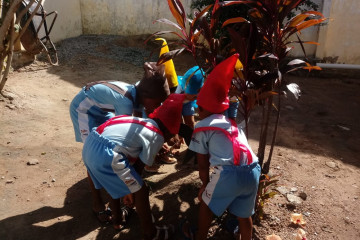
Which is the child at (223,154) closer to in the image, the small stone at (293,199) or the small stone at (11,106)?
the small stone at (293,199)

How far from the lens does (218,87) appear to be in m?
1.96

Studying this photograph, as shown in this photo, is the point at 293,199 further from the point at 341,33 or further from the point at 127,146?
the point at 341,33

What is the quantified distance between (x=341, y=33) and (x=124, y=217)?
641 cm

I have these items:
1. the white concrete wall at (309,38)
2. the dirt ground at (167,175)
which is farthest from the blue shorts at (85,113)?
the white concrete wall at (309,38)

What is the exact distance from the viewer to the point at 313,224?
104 inches

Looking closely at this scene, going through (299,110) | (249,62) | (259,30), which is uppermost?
(259,30)

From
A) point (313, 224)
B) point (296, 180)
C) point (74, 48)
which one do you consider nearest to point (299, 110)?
point (296, 180)

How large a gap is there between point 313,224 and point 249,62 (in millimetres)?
1454

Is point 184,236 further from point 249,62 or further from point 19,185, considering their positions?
point 19,185

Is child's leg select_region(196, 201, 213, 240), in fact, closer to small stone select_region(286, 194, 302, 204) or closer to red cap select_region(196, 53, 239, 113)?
red cap select_region(196, 53, 239, 113)

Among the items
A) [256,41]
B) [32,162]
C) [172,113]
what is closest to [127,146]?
[172,113]

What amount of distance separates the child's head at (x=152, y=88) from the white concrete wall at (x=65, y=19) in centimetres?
702

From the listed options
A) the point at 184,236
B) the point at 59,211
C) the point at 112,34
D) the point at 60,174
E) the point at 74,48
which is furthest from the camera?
the point at 112,34

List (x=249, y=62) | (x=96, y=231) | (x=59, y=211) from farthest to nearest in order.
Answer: (x=59, y=211)
(x=96, y=231)
(x=249, y=62)
